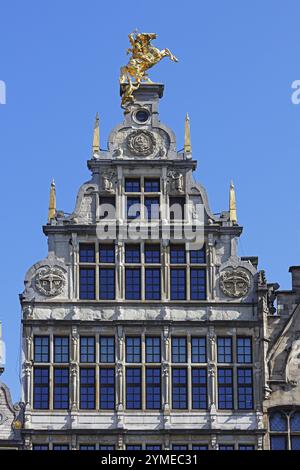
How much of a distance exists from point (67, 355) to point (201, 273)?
17.5ft

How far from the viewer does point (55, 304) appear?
64250 mm

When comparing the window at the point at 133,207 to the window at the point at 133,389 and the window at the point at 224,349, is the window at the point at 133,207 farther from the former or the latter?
the window at the point at 133,389

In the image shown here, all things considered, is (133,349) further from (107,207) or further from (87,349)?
(107,207)

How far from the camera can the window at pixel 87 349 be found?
209 feet

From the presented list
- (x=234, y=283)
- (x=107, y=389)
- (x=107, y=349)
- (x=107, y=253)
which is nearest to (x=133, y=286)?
(x=107, y=253)

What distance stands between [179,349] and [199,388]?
147 cm

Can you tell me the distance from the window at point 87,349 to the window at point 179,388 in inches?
108

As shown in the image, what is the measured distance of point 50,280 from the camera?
6450 centimetres

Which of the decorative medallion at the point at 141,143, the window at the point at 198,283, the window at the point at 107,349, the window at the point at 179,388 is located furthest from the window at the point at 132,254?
the window at the point at 179,388

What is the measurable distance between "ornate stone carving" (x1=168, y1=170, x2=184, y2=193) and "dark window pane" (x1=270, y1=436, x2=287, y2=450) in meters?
9.00

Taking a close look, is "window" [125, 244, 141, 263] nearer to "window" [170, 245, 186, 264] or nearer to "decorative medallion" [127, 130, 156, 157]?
"window" [170, 245, 186, 264]
